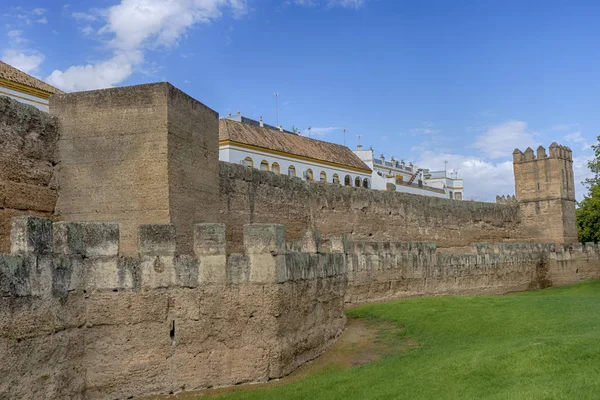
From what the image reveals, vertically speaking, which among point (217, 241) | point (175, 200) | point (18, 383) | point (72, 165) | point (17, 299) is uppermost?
point (72, 165)

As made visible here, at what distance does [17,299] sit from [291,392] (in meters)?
3.42

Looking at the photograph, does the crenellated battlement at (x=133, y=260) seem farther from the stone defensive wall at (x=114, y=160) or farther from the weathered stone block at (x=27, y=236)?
the stone defensive wall at (x=114, y=160)

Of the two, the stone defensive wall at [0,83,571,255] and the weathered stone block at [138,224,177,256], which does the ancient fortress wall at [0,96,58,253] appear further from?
the weathered stone block at [138,224,177,256]

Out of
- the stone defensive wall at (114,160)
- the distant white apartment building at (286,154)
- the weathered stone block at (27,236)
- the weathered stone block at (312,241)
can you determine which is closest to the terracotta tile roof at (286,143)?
the distant white apartment building at (286,154)

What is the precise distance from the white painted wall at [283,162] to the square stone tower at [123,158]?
55.2ft

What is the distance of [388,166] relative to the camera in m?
56.3

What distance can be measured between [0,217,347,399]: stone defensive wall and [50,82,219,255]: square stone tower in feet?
7.79

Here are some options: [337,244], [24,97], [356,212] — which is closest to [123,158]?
[337,244]

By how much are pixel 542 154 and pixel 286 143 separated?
560 inches

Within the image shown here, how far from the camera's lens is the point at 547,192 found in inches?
1208

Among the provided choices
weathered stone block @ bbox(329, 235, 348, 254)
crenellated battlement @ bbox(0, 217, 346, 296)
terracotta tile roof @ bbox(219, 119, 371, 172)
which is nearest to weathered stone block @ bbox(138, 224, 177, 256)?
crenellated battlement @ bbox(0, 217, 346, 296)

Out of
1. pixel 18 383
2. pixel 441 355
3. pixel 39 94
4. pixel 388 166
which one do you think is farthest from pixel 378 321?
pixel 388 166

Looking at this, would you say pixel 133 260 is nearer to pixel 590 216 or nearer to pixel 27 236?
pixel 27 236

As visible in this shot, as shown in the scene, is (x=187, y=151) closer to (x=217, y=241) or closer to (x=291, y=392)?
(x=217, y=241)
